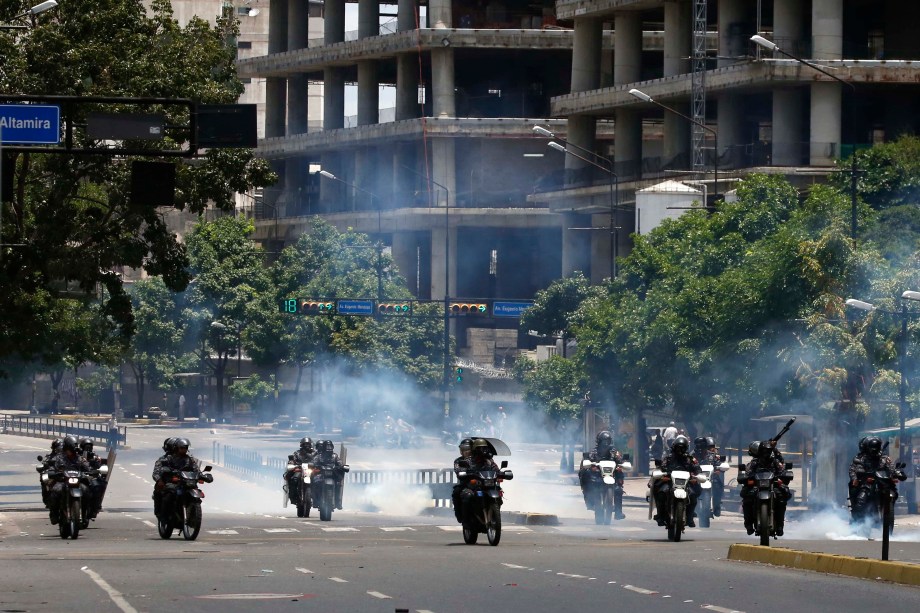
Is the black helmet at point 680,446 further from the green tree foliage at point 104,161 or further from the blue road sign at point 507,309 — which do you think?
the blue road sign at point 507,309

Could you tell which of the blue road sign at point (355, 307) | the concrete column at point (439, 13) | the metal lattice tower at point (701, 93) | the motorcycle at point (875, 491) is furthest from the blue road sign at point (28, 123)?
the concrete column at point (439, 13)

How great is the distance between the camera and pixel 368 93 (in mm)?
107500

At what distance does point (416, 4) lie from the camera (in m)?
104

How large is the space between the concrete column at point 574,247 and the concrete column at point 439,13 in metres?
14.9

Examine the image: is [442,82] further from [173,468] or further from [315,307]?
[173,468]

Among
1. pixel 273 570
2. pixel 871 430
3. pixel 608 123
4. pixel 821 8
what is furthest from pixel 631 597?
pixel 608 123

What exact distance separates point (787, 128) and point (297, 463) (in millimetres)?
44543

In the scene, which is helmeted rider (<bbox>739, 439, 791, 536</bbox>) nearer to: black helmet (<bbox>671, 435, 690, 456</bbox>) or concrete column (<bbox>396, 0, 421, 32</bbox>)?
black helmet (<bbox>671, 435, 690, 456</bbox>)

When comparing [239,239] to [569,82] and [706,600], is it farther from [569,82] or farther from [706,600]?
[706,600]

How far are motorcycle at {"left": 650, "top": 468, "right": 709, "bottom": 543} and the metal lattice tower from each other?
43.9 meters

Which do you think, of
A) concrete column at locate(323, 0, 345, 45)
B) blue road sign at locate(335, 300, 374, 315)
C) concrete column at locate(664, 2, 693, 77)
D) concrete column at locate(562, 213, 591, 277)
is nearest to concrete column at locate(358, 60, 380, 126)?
concrete column at locate(323, 0, 345, 45)

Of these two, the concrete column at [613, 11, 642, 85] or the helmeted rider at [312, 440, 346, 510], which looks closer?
the helmeted rider at [312, 440, 346, 510]

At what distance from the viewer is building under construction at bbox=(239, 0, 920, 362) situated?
251 feet

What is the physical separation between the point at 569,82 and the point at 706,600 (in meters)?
89.5
